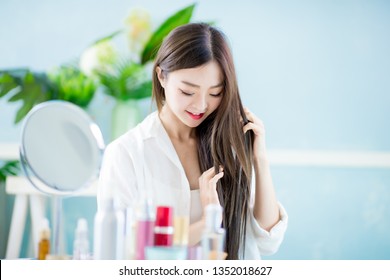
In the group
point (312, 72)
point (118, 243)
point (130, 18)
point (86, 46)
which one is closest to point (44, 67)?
point (86, 46)

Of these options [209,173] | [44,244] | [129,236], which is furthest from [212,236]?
[209,173]

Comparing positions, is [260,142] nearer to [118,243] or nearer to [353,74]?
[118,243]

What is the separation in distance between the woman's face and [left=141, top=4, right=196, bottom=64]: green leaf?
89 cm

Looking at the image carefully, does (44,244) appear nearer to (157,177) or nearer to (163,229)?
(163,229)

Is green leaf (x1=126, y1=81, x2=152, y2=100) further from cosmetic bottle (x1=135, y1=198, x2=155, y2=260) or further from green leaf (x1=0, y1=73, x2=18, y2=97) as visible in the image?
cosmetic bottle (x1=135, y1=198, x2=155, y2=260)

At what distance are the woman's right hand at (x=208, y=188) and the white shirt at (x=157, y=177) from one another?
0.09 m

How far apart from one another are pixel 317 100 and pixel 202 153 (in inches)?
38.8

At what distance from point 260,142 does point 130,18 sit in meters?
1.08

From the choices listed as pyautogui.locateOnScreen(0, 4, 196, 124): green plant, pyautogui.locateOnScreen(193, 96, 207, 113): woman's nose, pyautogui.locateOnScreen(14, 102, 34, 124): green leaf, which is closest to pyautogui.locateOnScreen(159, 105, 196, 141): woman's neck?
pyautogui.locateOnScreen(193, 96, 207, 113): woman's nose

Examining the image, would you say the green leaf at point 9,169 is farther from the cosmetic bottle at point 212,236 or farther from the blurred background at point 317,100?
the cosmetic bottle at point 212,236

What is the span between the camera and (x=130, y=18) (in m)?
2.34

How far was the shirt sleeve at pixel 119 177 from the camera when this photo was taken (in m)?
1.35

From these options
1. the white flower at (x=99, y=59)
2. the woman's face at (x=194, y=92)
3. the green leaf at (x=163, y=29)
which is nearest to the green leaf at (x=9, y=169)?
the white flower at (x=99, y=59)

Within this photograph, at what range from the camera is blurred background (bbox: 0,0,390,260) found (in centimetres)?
235
